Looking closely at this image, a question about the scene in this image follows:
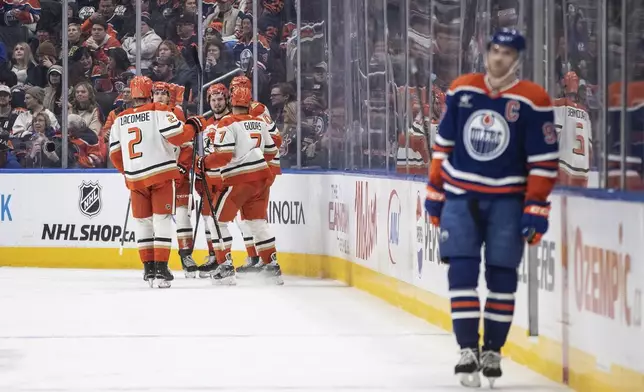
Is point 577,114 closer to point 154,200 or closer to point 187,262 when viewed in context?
point 154,200

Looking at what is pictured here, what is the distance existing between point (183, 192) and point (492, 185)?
6036mm

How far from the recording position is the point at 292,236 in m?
12.3

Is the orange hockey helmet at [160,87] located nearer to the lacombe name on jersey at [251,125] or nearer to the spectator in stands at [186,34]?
the lacombe name on jersey at [251,125]

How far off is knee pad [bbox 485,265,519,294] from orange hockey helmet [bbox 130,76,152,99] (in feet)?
16.9

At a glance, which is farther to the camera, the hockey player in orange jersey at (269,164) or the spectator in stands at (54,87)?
the spectator in stands at (54,87)

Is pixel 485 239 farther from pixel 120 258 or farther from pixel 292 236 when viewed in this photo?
pixel 120 258

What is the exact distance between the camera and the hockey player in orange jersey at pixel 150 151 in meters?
10.4

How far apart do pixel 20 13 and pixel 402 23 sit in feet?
17.9

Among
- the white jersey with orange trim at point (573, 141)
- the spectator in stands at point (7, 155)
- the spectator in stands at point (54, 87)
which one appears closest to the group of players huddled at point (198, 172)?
the spectator in stands at point (7, 155)

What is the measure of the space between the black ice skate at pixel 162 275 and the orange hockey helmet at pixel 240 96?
1.30 meters

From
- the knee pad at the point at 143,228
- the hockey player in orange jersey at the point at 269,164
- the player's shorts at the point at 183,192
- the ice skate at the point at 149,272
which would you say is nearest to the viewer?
the knee pad at the point at 143,228

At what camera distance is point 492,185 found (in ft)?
18.3

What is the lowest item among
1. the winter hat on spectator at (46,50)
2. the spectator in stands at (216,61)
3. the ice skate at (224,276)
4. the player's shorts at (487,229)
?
the ice skate at (224,276)

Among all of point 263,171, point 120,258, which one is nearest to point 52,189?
point 120,258
